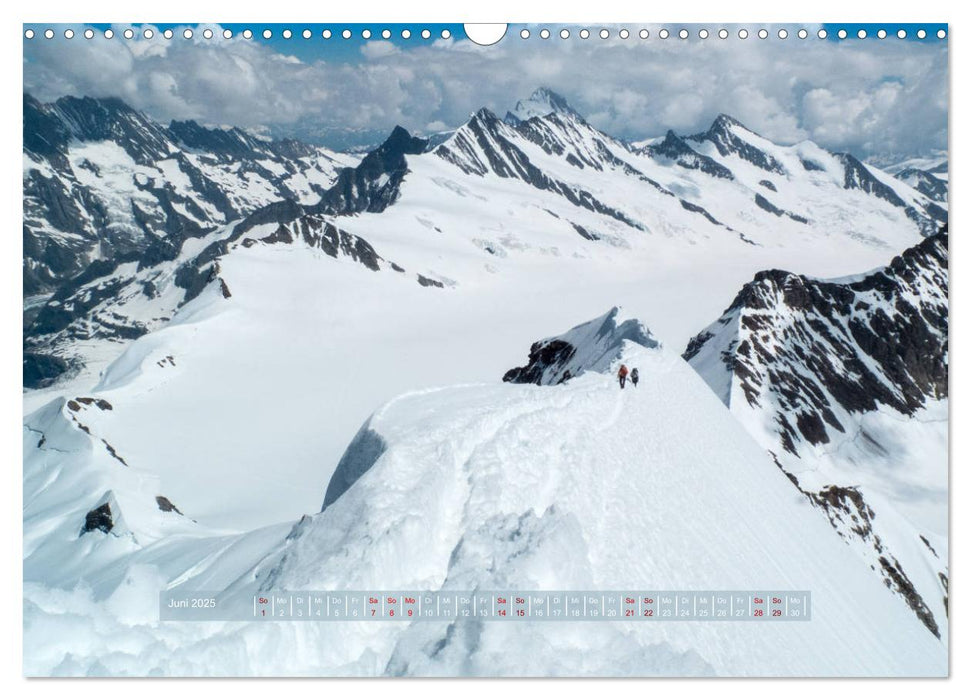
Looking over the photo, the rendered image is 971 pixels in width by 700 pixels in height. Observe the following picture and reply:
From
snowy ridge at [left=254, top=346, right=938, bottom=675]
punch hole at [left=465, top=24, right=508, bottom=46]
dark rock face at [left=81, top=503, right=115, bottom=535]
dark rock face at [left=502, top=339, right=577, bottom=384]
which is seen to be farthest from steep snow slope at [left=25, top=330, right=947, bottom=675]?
dark rock face at [left=502, top=339, right=577, bottom=384]

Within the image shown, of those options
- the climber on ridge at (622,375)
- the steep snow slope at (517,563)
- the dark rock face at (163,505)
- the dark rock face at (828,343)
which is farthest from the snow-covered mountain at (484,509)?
the dark rock face at (828,343)

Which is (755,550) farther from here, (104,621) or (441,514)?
(104,621)

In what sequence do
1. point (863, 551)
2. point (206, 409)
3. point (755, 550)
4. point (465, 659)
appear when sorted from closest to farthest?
point (465, 659) → point (755, 550) → point (863, 551) → point (206, 409)

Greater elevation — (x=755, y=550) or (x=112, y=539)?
(x=755, y=550)

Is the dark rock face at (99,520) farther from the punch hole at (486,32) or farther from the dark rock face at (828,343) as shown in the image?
the dark rock face at (828,343)

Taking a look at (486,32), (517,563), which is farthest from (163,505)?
(486,32)

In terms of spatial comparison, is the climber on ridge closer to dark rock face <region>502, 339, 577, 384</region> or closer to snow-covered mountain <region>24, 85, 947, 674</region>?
snow-covered mountain <region>24, 85, 947, 674</region>
